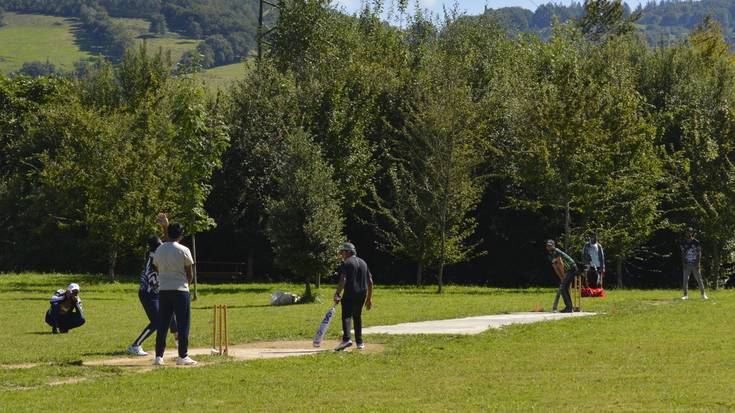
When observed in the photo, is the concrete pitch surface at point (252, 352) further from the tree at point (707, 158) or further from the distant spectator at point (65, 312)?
the tree at point (707, 158)

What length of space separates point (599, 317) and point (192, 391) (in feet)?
45.3

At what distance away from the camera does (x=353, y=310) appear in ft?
64.3

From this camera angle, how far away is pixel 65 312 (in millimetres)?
25031

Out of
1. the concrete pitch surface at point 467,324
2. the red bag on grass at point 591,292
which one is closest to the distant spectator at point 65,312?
the concrete pitch surface at point 467,324

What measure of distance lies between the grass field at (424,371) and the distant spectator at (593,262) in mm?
5538

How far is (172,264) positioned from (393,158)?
34508mm

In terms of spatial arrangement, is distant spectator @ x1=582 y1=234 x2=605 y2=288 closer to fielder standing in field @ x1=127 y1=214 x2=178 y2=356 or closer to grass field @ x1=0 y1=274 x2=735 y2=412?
grass field @ x1=0 y1=274 x2=735 y2=412

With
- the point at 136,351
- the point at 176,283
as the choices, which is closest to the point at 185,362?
the point at 176,283

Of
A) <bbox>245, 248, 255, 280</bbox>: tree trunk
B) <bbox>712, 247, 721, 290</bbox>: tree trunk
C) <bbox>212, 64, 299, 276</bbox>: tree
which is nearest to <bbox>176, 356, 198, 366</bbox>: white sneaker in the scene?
<bbox>712, 247, 721, 290</bbox>: tree trunk

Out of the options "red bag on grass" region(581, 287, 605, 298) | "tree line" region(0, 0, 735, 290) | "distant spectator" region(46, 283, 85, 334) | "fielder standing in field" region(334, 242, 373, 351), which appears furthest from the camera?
"tree line" region(0, 0, 735, 290)

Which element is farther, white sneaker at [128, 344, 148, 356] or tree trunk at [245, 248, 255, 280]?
tree trunk at [245, 248, 255, 280]

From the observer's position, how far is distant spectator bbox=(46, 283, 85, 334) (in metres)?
24.9

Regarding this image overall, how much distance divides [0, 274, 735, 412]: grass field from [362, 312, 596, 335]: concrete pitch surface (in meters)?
0.84

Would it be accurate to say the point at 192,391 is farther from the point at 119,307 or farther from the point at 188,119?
the point at 188,119
